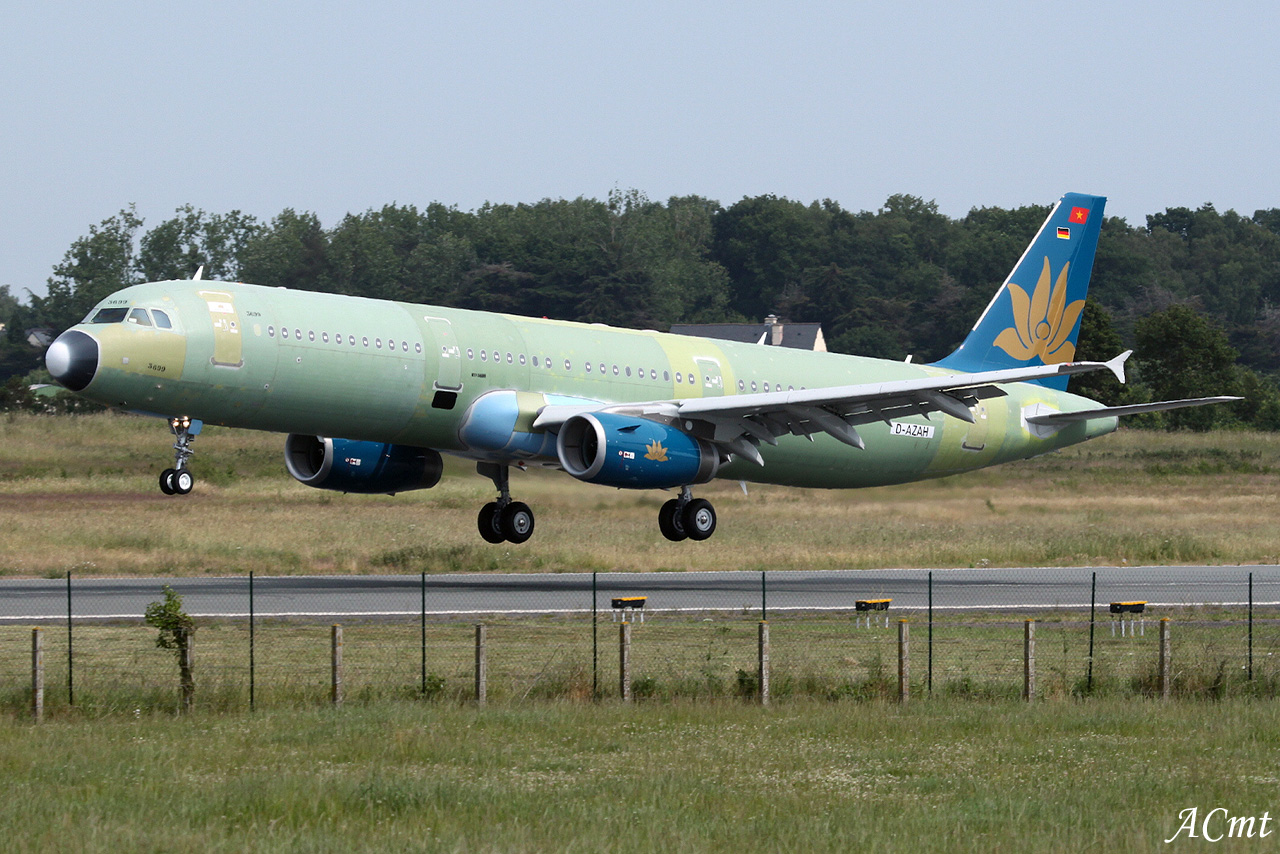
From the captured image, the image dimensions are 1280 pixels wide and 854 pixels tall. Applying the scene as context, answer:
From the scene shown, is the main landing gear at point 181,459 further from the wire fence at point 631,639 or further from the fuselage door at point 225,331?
the wire fence at point 631,639

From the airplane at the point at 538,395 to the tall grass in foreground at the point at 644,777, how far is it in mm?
11104

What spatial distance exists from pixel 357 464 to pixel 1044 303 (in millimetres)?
20275

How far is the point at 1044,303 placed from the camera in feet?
152

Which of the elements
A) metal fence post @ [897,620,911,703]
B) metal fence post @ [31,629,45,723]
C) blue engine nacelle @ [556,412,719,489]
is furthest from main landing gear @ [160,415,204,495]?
metal fence post @ [897,620,911,703]

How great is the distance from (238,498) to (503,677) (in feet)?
120

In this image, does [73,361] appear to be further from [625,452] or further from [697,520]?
[697,520]

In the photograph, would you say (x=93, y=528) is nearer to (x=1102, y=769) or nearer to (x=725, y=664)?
(x=725, y=664)

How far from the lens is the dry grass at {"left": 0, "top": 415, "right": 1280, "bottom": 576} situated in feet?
150

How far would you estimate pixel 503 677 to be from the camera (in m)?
24.3

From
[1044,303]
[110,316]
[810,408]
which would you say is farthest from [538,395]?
[1044,303]

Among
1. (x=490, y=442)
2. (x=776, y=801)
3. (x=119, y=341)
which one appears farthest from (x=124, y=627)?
(x=776, y=801)

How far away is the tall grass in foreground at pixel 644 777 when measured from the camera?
14992mm

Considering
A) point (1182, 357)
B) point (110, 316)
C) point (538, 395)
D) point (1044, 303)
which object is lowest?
point (538, 395)

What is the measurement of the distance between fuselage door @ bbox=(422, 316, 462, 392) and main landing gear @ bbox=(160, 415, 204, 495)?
499cm
